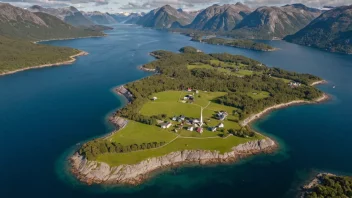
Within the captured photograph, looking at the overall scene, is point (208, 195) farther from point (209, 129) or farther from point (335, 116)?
point (335, 116)

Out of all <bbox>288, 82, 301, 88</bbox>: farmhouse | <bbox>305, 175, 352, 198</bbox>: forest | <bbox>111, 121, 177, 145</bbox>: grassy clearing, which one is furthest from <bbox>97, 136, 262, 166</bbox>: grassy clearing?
<bbox>288, 82, 301, 88</bbox>: farmhouse

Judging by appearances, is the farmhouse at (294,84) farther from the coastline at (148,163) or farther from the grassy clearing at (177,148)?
the grassy clearing at (177,148)

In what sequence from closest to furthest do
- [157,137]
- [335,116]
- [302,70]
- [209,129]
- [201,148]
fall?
[201,148]
[157,137]
[209,129]
[335,116]
[302,70]

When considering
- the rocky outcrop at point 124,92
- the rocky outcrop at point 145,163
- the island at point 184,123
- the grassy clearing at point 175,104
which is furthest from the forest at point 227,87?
the rocky outcrop at point 145,163

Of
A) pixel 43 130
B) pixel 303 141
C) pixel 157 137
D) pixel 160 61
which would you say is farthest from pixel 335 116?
pixel 160 61

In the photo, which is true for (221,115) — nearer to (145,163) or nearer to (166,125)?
(166,125)

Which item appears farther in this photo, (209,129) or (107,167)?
(209,129)

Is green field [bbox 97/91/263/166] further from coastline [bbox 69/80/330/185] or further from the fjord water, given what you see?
the fjord water

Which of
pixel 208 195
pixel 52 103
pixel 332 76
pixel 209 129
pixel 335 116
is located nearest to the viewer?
pixel 208 195
